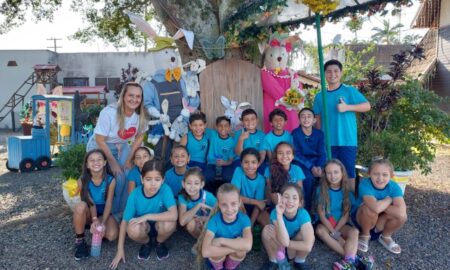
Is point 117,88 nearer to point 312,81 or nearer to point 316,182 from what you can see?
point 312,81

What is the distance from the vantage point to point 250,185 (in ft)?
11.8

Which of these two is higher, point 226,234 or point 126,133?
point 126,133

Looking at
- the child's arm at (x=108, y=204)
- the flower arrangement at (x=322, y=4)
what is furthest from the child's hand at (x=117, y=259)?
the flower arrangement at (x=322, y=4)

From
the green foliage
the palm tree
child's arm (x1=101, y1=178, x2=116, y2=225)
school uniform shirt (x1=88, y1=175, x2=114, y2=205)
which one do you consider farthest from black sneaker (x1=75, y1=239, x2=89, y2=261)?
the palm tree

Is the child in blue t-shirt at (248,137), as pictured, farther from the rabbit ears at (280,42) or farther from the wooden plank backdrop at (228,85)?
the rabbit ears at (280,42)

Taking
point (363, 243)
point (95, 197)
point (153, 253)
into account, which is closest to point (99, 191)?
point (95, 197)

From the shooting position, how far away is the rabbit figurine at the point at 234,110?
459 cm

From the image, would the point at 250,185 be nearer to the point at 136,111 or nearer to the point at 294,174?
the point at 294,174

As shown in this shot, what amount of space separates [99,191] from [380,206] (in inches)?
102

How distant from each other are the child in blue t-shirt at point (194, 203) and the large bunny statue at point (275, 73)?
5.32 feet

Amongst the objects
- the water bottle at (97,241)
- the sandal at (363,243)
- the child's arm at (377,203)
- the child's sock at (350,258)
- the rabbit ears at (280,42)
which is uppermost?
the rabbit ears at (280,42)

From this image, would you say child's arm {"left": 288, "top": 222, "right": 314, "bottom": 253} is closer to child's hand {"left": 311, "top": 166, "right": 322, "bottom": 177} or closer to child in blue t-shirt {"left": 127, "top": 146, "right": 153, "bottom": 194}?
child's hand {"left": 311, "top": 166, "right": 322, "bottom": 177}

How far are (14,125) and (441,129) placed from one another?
A: 1991 centimetres

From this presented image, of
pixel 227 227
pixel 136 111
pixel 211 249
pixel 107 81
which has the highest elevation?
pixel 107 81
